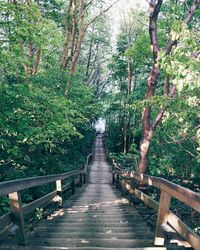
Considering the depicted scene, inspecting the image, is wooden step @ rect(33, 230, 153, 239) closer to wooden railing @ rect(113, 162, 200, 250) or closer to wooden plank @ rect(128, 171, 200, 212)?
wooden railing @ rect(113, 162, 200, 250)

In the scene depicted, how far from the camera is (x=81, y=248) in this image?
372 cm

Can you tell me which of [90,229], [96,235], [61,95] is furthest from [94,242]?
[61,95]

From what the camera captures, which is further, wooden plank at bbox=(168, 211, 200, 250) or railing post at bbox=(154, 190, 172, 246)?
railing post at bbox=(154, 190, 172, 246)

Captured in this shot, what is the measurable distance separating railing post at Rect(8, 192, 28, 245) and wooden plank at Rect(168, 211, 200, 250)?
6.56ft

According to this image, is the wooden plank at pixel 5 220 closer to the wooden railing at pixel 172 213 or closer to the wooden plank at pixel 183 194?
the wooden railing at pixel 172 213

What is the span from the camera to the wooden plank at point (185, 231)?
9.23 feet

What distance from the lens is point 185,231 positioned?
122 inches

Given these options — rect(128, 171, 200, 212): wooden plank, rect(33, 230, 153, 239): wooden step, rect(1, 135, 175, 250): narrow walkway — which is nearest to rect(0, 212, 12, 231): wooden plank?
rect(1, 135, 175, 250): narrow walkway

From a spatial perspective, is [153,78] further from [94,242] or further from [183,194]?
[183,194]

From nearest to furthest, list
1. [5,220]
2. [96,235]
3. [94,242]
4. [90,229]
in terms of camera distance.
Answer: [5,220]
[94,242]
[96,235]
[90,229]

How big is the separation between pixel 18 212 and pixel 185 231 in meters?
2.15

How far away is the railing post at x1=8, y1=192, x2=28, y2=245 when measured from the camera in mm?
3691

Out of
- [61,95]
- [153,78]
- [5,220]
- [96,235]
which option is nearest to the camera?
[5,220]

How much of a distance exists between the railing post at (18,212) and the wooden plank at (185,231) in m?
2.00
